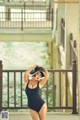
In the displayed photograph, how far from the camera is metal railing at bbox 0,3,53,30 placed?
1984cm

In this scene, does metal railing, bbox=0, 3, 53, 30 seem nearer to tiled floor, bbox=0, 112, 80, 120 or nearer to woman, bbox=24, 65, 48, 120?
tiled floor, bbox=0, 112, 80, 120

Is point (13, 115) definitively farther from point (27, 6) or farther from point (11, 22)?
point (27, 6)

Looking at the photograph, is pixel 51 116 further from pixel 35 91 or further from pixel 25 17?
pixel 25 17

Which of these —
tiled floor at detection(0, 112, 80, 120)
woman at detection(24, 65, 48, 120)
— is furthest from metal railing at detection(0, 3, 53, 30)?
woman at detection(24, 65, 48, 120)

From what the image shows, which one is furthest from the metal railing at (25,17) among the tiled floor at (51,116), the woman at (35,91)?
the woman at (35,91)

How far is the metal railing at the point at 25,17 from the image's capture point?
19844 mm

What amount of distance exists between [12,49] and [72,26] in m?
9.18

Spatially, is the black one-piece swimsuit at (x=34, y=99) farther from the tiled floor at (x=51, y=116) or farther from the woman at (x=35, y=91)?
the tiled floor at (x=51, y=116)

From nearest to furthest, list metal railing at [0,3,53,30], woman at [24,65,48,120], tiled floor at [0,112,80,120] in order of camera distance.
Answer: woman at [24,65,48,120] → tiled floor at [0,112,80,120] → metal railing at [0,3,53,30]

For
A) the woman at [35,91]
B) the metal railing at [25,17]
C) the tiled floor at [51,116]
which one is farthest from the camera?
the metal railing at [25,17]

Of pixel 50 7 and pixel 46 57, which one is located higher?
pixel 50 7

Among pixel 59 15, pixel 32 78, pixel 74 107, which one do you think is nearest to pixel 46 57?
pixel 59 15

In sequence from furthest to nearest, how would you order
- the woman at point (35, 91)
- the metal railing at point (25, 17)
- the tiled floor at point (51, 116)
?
the metal railing at point (25, 17) → the tiled floor at point (51, 116) → the woman at point (35, 91)

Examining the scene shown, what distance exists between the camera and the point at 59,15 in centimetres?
1817
